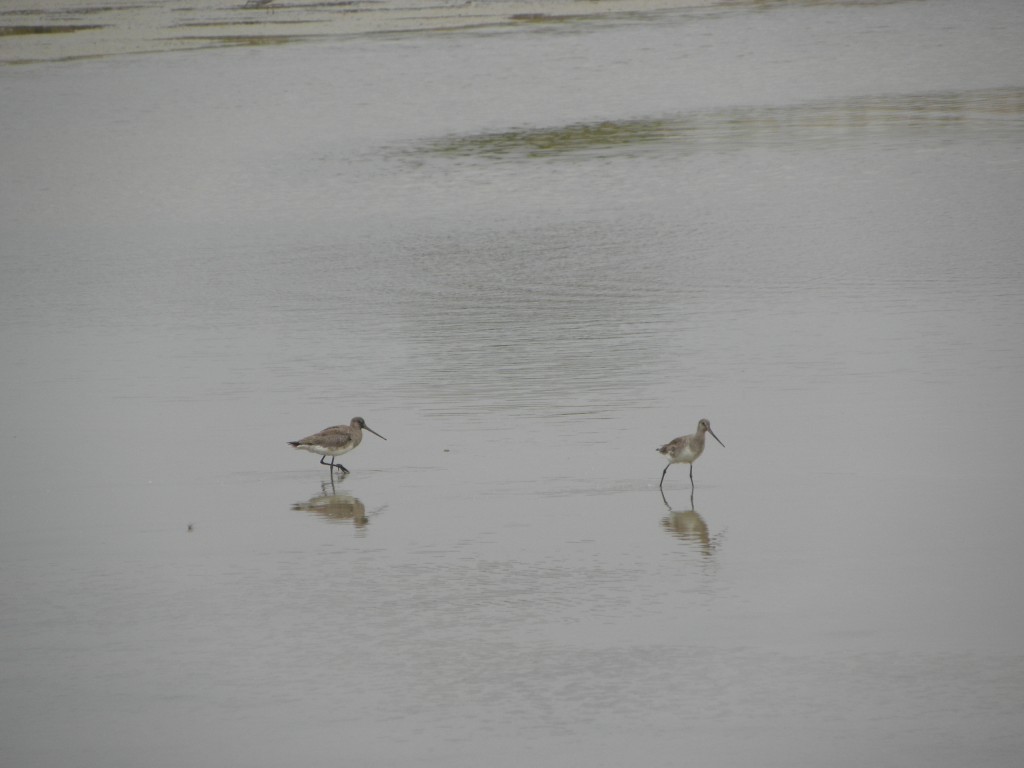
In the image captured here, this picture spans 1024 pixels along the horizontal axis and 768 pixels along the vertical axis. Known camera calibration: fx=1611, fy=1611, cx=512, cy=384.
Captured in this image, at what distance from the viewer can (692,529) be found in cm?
873

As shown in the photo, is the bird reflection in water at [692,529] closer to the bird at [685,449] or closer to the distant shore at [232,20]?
the bird at [685,449]

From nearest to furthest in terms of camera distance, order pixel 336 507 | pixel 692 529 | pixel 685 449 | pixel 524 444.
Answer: pixel 692 529
pixel 685 449
pixel 336 507
pixel 524 444

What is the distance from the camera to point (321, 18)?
126 feet

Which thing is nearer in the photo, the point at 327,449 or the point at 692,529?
the point at 692,529

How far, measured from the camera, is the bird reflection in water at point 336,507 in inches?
366

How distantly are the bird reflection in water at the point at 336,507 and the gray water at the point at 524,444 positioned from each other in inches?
1.2

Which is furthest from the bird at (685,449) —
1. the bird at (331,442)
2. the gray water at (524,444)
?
the bird at (331,442)

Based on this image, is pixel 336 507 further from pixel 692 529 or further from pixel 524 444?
pixel 692 529

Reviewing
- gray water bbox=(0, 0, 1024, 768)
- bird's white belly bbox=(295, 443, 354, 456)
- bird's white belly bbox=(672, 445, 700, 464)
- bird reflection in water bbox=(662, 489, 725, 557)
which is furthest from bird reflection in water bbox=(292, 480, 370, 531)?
bird's white belly bbox=(672, 445, 700, 464)

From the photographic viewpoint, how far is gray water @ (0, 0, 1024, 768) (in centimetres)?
664

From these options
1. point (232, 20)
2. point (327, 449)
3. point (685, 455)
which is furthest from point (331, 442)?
point (232, 20)

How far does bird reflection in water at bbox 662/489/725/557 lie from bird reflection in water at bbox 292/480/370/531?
67.9 inches

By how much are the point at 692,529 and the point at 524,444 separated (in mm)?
2060

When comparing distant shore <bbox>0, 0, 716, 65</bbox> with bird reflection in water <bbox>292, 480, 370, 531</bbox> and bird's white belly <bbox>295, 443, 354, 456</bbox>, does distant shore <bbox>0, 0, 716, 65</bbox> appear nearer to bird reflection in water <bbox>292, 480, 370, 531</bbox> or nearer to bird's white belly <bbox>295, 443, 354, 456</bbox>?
bird's white belly <bbox>295, 443, 354, 456</bbox>
